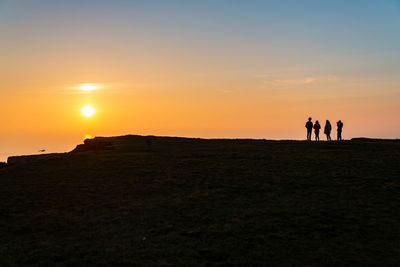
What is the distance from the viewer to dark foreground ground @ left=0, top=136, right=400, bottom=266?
69.0 ft

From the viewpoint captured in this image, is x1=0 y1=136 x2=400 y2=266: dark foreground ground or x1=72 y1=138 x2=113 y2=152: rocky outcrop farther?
x1=72 y1=138 x2=113 y2=152: rocky outcrop

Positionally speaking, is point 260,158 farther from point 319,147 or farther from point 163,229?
point 163,229

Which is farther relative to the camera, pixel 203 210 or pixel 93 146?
pixel 93 146

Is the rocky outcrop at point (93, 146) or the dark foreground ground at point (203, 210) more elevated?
the rocky outcrop at point (93, 146)

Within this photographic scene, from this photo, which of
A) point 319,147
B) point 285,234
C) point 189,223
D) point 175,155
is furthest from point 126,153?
point 285,234

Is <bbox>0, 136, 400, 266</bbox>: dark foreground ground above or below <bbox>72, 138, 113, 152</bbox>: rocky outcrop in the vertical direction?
below

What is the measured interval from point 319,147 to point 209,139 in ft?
58.0

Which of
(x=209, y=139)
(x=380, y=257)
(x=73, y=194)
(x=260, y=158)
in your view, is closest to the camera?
(x=380, y=257)

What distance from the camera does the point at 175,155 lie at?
156 ft

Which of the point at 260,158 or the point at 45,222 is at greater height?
the point at 260,158

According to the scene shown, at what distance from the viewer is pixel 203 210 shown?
27.8m

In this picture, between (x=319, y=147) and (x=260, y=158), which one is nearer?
(x=260, y=158)

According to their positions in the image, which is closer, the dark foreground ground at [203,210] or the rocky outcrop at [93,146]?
the dark foreground ground at [203,210]

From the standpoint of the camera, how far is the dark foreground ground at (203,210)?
21031 millimetres
